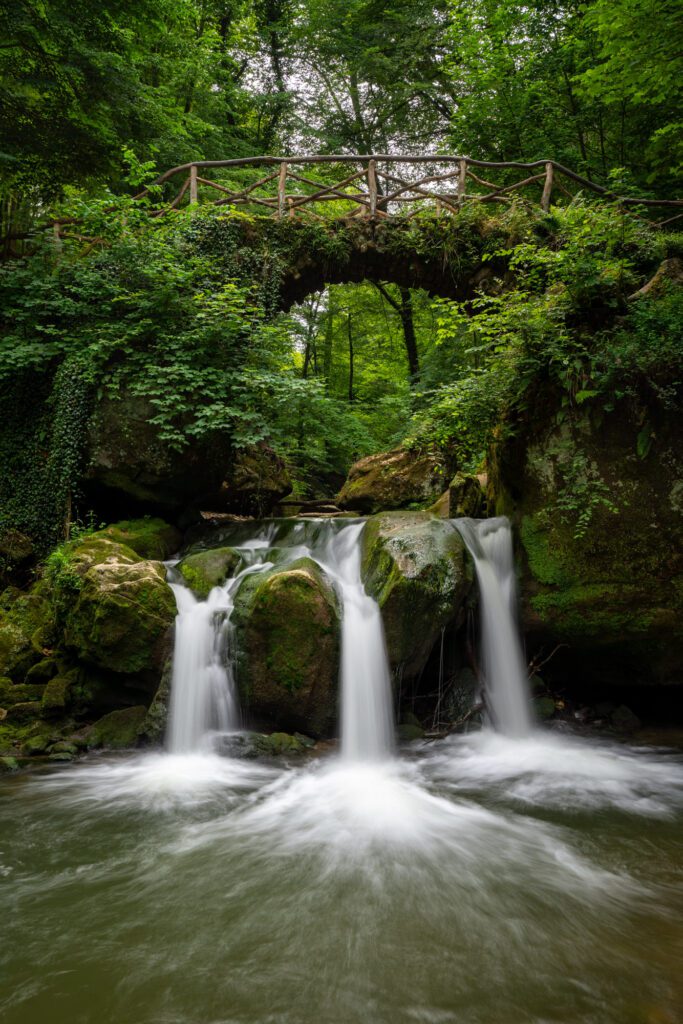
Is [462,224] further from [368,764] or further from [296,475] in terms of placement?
[368,764]

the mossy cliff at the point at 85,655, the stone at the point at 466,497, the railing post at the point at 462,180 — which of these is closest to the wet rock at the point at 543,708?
the stone at the point at 466,497

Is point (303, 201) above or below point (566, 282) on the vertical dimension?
above

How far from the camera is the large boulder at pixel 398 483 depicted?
32.0 feet

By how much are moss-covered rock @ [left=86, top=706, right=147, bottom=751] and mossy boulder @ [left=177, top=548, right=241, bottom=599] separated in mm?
1412

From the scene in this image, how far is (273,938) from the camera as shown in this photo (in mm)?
2549

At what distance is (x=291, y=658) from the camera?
18.0 feet

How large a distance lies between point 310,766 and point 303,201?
9.26 meters

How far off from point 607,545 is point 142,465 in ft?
19.6

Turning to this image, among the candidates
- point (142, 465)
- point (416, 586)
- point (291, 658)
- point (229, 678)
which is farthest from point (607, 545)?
point (142, 465)

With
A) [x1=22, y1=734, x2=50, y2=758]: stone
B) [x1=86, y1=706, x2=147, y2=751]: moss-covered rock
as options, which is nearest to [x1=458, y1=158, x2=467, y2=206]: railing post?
[x1=86, y1=706, x2=147, y2=751]: moss-covered rock

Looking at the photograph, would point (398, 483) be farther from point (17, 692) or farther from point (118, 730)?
point (17, 692)

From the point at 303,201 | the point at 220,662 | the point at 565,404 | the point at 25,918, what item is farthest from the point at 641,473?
the point at 303,201

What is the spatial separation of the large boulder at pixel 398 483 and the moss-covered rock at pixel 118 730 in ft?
18.2

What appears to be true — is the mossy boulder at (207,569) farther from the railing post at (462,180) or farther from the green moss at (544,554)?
the railing post at (462,180)
